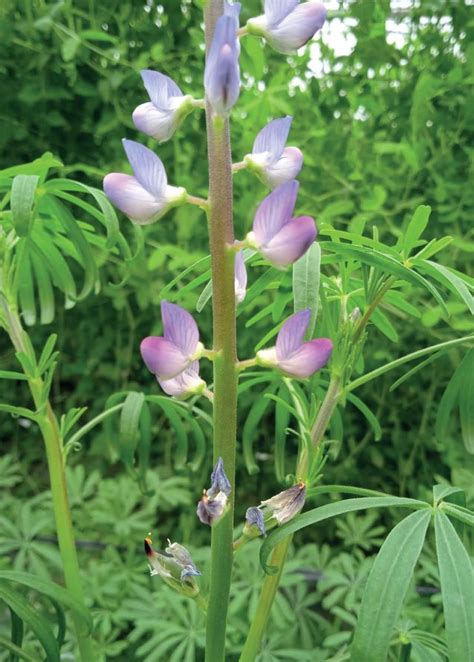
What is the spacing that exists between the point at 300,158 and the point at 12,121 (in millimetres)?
878

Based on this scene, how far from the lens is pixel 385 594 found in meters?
0.43

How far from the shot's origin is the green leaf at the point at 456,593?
41 centimetres

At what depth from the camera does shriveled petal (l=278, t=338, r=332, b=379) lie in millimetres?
437

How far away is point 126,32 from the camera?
1.22 meters

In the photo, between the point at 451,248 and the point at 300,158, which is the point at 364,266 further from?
the point at 451,248

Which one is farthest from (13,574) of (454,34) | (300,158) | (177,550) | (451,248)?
(454,34)

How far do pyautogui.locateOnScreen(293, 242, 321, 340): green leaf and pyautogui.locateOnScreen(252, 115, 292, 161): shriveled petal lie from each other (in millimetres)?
84

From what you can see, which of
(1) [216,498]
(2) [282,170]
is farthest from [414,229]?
(1) [216,498]

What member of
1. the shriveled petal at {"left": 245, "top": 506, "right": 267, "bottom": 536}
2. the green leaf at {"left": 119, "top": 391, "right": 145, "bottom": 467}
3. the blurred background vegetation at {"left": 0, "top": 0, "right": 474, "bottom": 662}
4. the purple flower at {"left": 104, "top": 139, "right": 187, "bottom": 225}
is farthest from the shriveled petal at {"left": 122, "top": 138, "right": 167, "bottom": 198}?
the blurred background vegetation at {"left": 0, "top": 0, "right": 474, "bottom": 662}

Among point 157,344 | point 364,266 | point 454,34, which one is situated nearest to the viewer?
point 157,344

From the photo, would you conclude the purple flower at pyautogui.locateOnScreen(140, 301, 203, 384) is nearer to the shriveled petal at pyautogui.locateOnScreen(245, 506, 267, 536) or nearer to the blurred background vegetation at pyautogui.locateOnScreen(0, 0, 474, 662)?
the shriveled petal at pyautogui.locateOnScreen(245, 506, 267, 536)

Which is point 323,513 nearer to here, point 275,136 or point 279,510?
point 279,510

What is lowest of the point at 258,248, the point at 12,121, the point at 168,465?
the point at 258,248

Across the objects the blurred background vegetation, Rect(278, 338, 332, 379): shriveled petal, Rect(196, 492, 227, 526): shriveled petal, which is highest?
the blurred background vegetation
